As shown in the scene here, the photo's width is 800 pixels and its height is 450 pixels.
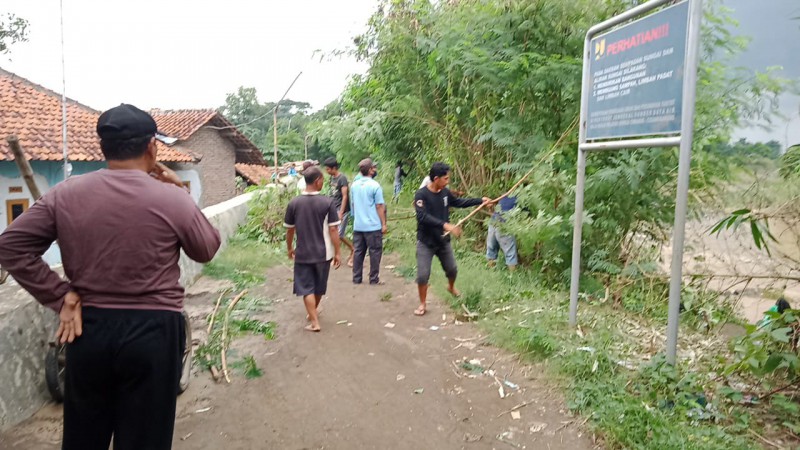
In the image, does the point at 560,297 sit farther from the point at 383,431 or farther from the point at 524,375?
the point at 383,431

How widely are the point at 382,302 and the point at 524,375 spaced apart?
9.06 feet

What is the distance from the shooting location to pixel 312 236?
5570 millimetres

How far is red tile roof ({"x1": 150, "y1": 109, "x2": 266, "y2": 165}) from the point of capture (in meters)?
21.6

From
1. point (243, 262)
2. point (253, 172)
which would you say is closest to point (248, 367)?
point (243, 262)

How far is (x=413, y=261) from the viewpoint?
8.95 m

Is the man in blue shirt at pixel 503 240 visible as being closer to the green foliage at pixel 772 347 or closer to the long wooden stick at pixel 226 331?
the long wooden stick at pixel 226 331

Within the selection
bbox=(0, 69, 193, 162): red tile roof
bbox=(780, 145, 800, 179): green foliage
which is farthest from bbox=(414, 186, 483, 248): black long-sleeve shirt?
bbox=(0, 69, 193, 162): red tile roof

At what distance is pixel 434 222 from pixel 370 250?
6.29 feet

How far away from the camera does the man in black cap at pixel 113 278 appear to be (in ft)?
6.69

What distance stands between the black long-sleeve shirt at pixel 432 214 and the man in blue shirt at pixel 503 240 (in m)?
1.34

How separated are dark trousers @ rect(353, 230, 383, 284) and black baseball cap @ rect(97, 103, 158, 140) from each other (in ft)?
17.7

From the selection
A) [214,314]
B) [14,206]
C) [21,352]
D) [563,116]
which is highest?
[563,116]

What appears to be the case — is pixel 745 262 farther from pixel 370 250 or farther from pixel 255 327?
pixel 255 327

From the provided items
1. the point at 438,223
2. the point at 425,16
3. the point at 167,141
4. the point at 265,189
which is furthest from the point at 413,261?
the point at 167,141
